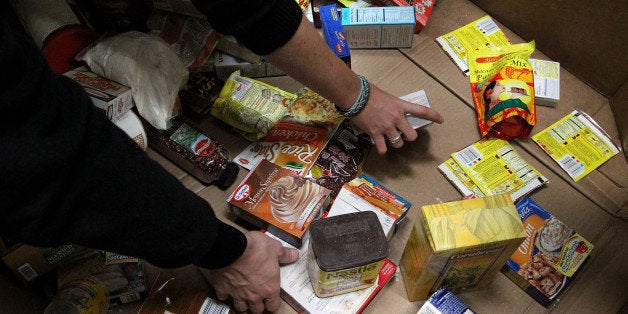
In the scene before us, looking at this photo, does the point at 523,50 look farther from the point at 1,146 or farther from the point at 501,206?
the point at 1,146

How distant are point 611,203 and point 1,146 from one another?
1203 millimetres

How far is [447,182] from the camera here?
3.88 feet

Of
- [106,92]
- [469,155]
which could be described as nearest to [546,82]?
[469,155]

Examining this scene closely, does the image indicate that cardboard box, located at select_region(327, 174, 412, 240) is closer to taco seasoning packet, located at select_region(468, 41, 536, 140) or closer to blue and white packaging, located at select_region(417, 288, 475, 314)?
blue and white packaging, located at select_region(417, 288, 475, 314)

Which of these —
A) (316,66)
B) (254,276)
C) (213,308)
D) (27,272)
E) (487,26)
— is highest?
(487,26)

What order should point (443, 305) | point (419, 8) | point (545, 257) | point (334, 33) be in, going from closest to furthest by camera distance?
point (443, 305) < point (545, 257) < point (334, 33) < point (419, 8)

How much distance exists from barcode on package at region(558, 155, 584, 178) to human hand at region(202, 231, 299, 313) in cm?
70

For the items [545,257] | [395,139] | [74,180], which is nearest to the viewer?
[74,180]

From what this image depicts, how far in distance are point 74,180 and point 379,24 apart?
0.96m

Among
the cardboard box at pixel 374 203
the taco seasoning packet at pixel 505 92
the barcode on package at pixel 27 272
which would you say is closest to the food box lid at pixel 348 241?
the cardboard box at pixel 374 203

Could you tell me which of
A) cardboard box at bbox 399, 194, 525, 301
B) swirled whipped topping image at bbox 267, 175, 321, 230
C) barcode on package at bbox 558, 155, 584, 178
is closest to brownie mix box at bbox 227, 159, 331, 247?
swirled whipped topping image at bbox 267, 175, 321, 230

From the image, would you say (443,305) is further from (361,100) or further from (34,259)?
(34,259)

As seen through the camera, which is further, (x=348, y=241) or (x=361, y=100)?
(x=361, y=100)

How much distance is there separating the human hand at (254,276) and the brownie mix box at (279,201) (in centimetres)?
6
